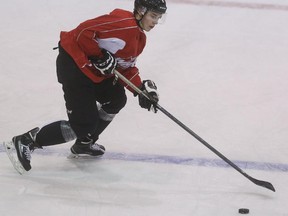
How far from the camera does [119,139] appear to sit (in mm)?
3207

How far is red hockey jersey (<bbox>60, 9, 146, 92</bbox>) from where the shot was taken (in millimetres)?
2580

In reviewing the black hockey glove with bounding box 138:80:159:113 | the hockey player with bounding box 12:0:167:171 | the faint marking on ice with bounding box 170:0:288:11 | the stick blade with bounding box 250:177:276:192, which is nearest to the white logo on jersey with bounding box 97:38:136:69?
the hockey player with bounding box 12:0:167:171

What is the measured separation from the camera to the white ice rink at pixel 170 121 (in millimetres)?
2646

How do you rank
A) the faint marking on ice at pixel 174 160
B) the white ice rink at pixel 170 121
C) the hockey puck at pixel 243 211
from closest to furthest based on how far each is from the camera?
1. the hockey puck at pixel 243 211
2. the white ice rink at pixel 170 121
3. the faint marking on ice at pixel 174 160

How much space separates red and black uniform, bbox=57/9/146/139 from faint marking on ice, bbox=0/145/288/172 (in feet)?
0.82

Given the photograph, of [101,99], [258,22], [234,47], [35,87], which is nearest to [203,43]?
[234,47]

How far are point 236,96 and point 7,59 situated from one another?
1645 millimetres

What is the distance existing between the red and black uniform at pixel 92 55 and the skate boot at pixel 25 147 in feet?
0.79

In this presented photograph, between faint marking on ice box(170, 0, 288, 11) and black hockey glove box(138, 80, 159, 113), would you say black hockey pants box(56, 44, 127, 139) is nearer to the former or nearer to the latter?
black hockey glove box(138, 80, 159, 113)

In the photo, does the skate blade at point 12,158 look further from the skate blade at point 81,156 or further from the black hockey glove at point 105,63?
the black hockey glove at point 105,63

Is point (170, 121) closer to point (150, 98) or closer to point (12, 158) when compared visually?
point (150, 98)

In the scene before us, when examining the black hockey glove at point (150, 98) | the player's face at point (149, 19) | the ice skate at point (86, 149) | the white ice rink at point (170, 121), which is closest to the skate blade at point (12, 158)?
the white ice rink at point (170, 121)

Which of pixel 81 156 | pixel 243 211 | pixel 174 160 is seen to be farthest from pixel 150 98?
pixel 243 211

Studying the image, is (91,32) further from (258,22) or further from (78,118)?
(258,22)
